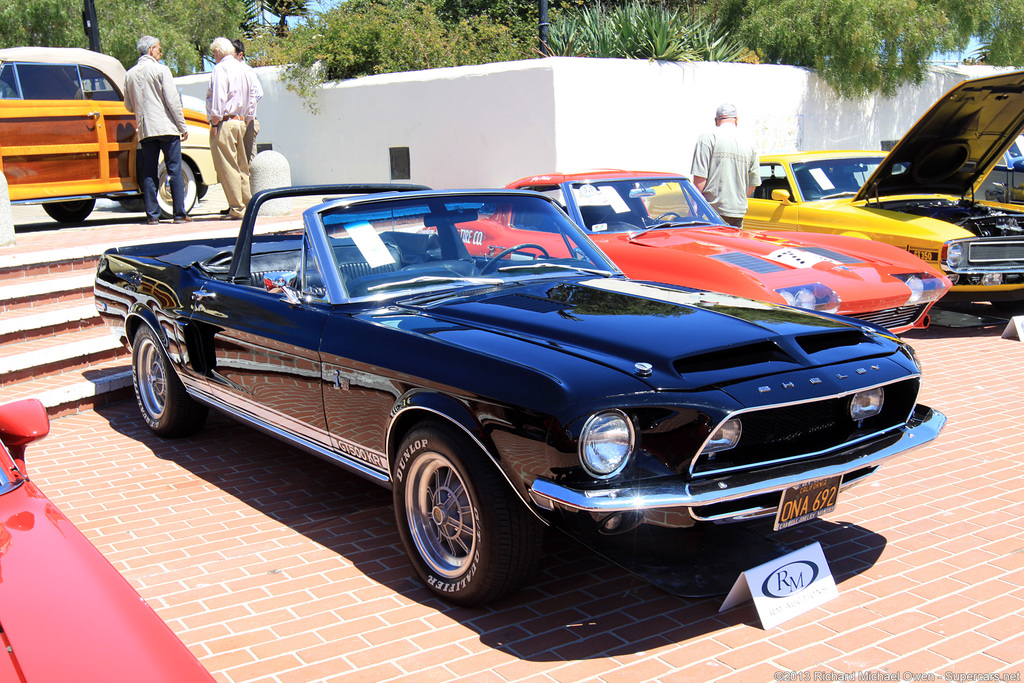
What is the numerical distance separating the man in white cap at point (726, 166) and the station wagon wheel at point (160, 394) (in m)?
5.18

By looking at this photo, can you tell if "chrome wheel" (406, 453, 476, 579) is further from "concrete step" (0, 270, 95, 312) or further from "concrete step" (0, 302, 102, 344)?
"concrete step" (0, 270, 95, 312)

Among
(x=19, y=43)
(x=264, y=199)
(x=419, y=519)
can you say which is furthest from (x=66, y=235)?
(x=19, y=43)

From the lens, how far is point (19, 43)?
73.0 ft

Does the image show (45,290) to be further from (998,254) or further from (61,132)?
(998,254)

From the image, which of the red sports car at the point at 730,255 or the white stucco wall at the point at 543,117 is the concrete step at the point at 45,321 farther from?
the white stucco wall at the point at 543,117

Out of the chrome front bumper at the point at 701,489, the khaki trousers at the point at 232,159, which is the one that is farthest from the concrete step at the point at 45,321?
the chrome front bumper at the point at 701,489

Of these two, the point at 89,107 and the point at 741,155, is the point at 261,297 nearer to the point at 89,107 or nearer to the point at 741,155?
the point at 741,155

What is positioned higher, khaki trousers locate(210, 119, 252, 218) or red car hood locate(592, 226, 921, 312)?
khaki trousers locate(210, 119, 252, 218)

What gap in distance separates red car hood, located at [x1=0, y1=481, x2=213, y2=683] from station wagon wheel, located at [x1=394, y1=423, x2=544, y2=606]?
1237 millimetres

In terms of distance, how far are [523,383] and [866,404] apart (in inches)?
54.0

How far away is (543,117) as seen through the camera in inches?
515

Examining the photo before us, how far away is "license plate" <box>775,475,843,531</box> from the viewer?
9.80ft

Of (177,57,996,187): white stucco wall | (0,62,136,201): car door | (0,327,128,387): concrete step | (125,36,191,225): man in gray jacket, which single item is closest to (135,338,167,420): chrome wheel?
(0,327,128,387): concrete step

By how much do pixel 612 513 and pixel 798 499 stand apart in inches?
27.0
